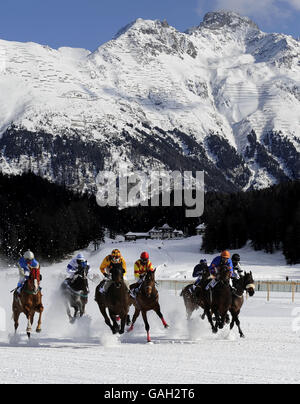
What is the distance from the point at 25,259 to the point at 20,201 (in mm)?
96509

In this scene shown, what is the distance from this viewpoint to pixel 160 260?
90.4 m

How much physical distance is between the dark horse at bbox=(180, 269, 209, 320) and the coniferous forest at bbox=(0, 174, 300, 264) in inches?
2597

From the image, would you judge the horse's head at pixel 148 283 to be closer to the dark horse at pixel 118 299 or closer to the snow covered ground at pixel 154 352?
the dark horse at pixel 118 299

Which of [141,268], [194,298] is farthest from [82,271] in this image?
[194,298]

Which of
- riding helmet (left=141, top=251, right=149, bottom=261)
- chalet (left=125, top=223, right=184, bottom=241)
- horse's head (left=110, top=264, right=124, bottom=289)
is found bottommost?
chalet (left=125, top=223, right=184, bottom=241)

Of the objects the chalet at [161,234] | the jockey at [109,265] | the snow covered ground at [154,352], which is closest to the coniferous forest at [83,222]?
the chalet at [161,234]

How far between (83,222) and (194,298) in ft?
311

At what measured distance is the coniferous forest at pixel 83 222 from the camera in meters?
89.6

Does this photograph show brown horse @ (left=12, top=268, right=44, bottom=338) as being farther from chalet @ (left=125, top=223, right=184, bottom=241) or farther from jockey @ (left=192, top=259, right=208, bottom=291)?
chalet @ (left=125, top=223, right=184, bottom=241)

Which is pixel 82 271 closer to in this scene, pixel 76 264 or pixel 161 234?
pixel 76 264

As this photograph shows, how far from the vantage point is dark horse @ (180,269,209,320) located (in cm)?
1839

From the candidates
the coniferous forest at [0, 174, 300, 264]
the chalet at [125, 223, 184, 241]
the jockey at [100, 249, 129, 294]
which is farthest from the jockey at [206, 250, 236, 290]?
the chalet at [125, 223, 184, 241]

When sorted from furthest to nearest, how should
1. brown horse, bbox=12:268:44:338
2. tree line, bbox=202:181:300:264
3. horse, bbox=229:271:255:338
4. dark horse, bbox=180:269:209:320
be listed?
tree line, bbox=202:181:300:264 < dark horse, bbox=180:269:209:320 < horse, bbox=229:271:255:338 < brown horse, bbox=12:268:44:338

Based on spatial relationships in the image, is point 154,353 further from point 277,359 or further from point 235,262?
point 235,262
